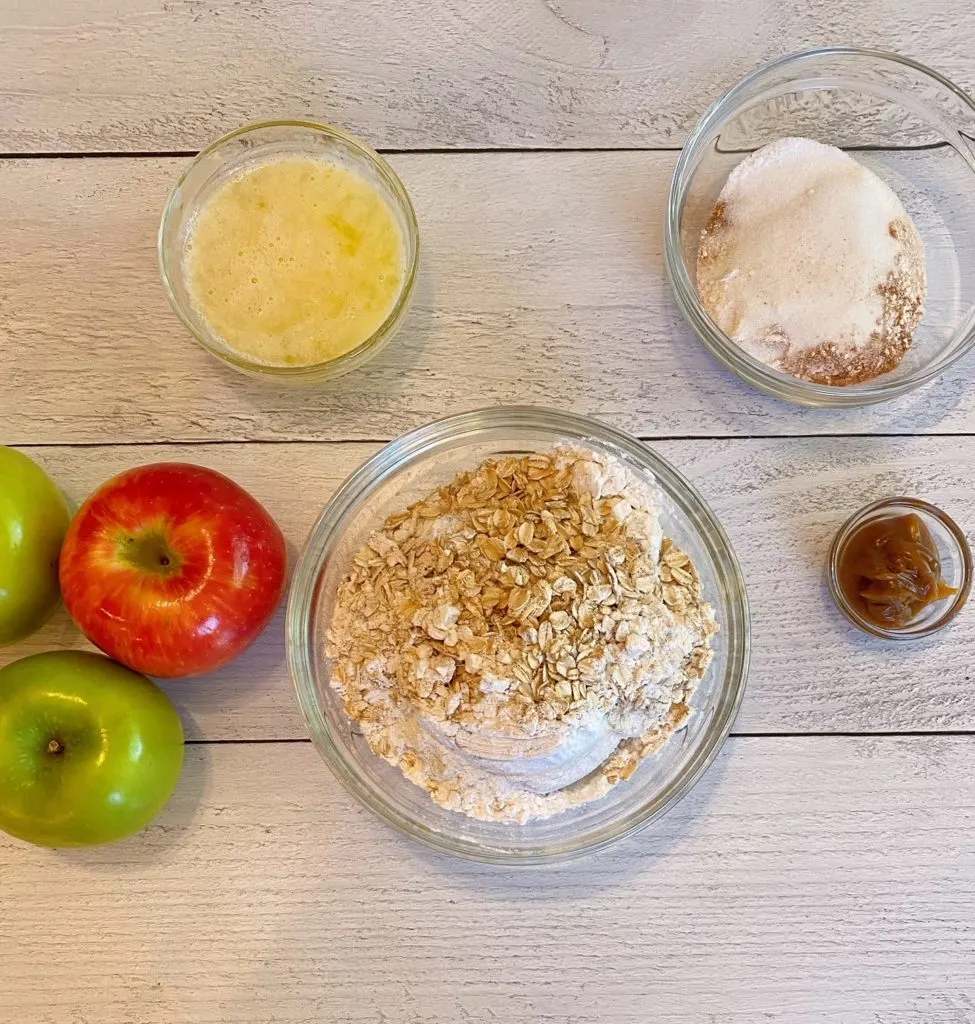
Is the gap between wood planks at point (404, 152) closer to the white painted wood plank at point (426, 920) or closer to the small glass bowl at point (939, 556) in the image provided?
the small glass bowl at point (939, 556)

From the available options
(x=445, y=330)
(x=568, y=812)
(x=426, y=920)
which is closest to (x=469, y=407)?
(x=445, y=330)

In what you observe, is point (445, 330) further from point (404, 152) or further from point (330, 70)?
point (330, 70)

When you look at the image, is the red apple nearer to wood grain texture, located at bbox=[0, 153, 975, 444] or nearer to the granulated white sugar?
wood grain texture, located at bbox=[0, 153, 975, 444]

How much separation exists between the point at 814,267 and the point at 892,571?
360 millimetres

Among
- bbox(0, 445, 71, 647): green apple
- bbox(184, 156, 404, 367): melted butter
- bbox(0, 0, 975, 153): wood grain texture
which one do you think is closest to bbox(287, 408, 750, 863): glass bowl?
bbox(184, 156, 404, 367): melted butter

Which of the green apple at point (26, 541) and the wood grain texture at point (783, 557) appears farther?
the wood grain texture at point (783, 557)

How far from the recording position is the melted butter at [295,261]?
1082 millimetres

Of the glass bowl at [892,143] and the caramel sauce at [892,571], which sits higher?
the glass bowl at [892,143]

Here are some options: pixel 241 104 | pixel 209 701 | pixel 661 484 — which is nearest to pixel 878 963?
pixel 661 484

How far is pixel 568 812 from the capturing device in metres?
1.07

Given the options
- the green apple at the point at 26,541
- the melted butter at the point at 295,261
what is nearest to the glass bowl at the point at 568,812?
the melted butter at the point at 295,261

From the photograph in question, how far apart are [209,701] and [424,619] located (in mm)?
348

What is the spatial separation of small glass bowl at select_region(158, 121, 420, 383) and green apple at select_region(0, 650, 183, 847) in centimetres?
40

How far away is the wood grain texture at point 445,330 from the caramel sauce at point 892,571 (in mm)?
138
